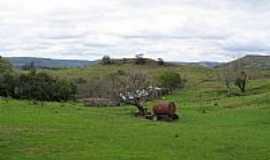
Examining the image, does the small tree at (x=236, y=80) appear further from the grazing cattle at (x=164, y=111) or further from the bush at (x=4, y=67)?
the grazing cattle at (x=164, y=111)

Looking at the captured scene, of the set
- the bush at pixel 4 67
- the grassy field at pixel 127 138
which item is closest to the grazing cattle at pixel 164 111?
the grassy field at pixel 127 138

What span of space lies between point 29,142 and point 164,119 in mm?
22996

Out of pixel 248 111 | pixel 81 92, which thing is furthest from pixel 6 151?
pixel 81 92

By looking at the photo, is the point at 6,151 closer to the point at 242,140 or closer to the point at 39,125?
the point at 39,125

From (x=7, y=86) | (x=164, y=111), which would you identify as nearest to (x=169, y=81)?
(x=7, y=86)

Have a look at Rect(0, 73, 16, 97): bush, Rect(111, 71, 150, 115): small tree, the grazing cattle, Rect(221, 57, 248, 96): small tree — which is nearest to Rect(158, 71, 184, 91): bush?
Rect(221, 57, 248, 96): small tree

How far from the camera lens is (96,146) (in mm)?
31484

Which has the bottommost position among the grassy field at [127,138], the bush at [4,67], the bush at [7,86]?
Answer: the grassy field at [127,138]

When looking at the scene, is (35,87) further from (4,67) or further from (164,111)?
(164,111)

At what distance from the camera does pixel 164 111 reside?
54.2 metres

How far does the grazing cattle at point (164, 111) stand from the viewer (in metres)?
53.7

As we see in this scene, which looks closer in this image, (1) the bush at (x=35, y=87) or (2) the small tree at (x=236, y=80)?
(1) the bush at (x=35, y=87)

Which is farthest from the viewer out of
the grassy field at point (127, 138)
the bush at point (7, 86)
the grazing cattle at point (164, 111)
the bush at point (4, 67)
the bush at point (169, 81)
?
the bush at point (169, 81)

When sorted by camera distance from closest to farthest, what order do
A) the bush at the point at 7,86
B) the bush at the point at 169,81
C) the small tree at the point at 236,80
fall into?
1. the bush at the point at 7,86
2. the small tree at the point at 236,80
3. the bush at the point at 169,81
